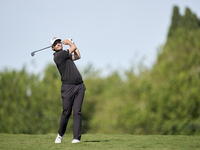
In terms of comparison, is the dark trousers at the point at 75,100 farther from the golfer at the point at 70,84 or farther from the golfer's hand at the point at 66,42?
the golfer's hand at the point at 66,42

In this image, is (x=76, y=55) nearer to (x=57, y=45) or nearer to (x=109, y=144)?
(x=57, y=45)

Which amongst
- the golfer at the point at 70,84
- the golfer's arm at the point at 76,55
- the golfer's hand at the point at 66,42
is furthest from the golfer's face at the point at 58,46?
the golfer's arm at the point at 76,55

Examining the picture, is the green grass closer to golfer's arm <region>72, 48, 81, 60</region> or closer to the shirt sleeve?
the shirt sleeve

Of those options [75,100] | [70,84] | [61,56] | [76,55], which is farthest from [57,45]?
[75,100]

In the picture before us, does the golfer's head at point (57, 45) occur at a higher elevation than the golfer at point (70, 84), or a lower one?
higher

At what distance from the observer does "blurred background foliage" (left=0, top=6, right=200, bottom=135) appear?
1350 inches

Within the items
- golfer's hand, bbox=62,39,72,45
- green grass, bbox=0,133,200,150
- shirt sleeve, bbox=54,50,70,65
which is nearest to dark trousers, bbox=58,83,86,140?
green grass, bbox=0,133,200,150

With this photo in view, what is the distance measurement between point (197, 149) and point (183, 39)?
3463 cm

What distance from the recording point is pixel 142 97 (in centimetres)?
3638

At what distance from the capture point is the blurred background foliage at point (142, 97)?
34.3m

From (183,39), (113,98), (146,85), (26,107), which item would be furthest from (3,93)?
(183,39)

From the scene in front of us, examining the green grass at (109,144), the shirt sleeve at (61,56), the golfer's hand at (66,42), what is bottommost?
the green grass at (109,144)

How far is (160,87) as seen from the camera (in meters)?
35.8

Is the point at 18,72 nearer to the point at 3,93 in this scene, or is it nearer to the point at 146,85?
the point at 3,93
